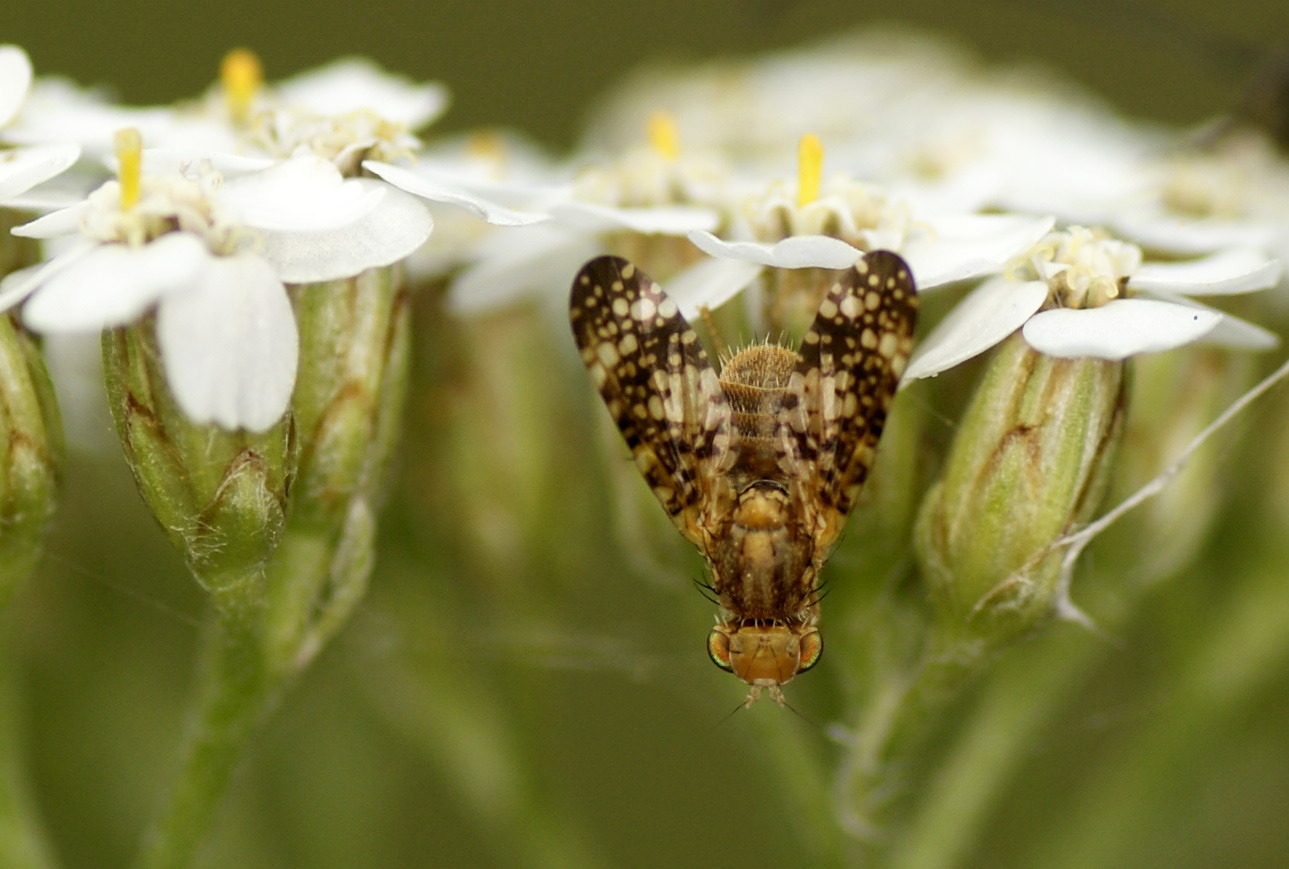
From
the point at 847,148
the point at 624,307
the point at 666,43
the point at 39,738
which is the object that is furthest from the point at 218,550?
the point at 666,43

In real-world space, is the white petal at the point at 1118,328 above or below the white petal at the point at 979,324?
above

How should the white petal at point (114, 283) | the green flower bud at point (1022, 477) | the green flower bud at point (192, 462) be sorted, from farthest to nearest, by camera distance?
the green flower bud at point (1022, 477) < the green flower bud at point (192, 462) < the white petal at point (114, 283)

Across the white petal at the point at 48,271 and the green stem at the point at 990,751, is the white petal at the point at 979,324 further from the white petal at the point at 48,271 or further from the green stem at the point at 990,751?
the white petal at the point at 48,271

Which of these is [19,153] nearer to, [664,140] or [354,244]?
[354,244]

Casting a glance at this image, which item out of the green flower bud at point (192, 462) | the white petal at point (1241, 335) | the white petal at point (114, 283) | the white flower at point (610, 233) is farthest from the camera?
the white flower at point (610, 233)

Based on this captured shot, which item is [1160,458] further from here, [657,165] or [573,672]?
[573,672]

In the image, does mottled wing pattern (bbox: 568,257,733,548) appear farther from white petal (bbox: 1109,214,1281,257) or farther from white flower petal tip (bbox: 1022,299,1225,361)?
white petal (bbox: 1109,214,1281,257)

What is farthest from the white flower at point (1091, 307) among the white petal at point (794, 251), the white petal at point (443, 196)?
the white petal at point (443, 196)

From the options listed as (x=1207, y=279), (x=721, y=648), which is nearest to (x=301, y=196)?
(x=721, y=648)
